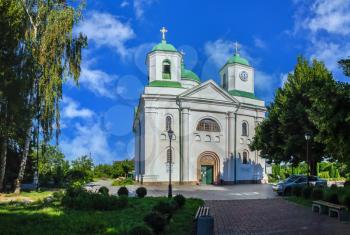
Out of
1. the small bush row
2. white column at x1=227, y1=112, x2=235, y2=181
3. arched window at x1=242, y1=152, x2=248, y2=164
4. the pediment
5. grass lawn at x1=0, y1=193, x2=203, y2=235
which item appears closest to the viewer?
grass lawn at x1=0, y1=193, x2=203, y2=235

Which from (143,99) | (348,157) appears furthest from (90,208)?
(143,99)

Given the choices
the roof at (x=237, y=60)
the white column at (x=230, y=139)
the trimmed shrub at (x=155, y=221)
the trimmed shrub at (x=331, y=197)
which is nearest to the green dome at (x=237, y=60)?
the roof at (x=237, y=60)

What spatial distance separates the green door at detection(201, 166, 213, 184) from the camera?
45.0 meters

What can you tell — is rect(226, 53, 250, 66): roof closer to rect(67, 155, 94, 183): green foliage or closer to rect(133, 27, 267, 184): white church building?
rect(133, 27, 267, 184): white church building

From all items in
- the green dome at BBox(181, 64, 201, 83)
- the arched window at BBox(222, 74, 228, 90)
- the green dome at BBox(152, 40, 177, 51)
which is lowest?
the arched window at BBox(222, 74, 228, 90)

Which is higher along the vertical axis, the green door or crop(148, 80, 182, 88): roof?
crop(148, 80, 182, 88): roof

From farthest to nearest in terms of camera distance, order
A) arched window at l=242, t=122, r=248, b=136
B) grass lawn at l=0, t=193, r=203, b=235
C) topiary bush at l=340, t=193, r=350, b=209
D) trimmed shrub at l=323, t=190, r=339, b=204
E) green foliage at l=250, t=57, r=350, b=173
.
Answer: arched window at l=242, t=122, r=248, b=136, green foliage at l=250, t=57, r=350, b=173, trimmed shrub at l=323, t=190, r=339, b=204, topiary bush at l=340, t=193, r=350, b=209, grass lawn at l=0, t=193, r=203, b=235

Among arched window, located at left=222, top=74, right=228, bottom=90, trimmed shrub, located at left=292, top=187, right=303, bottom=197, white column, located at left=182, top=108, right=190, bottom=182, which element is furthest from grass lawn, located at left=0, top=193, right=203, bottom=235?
arched window, located at left=222, top=74, right=228, bottom=90

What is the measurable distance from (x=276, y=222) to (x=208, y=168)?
3166cm

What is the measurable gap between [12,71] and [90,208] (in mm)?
8548

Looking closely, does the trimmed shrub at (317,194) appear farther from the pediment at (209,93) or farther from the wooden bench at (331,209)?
the pediment at (209,93)

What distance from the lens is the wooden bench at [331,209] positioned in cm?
1405

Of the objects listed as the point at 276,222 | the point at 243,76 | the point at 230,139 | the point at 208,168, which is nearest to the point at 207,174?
the point at 208,168

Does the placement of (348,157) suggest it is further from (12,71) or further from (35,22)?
(35,22)
